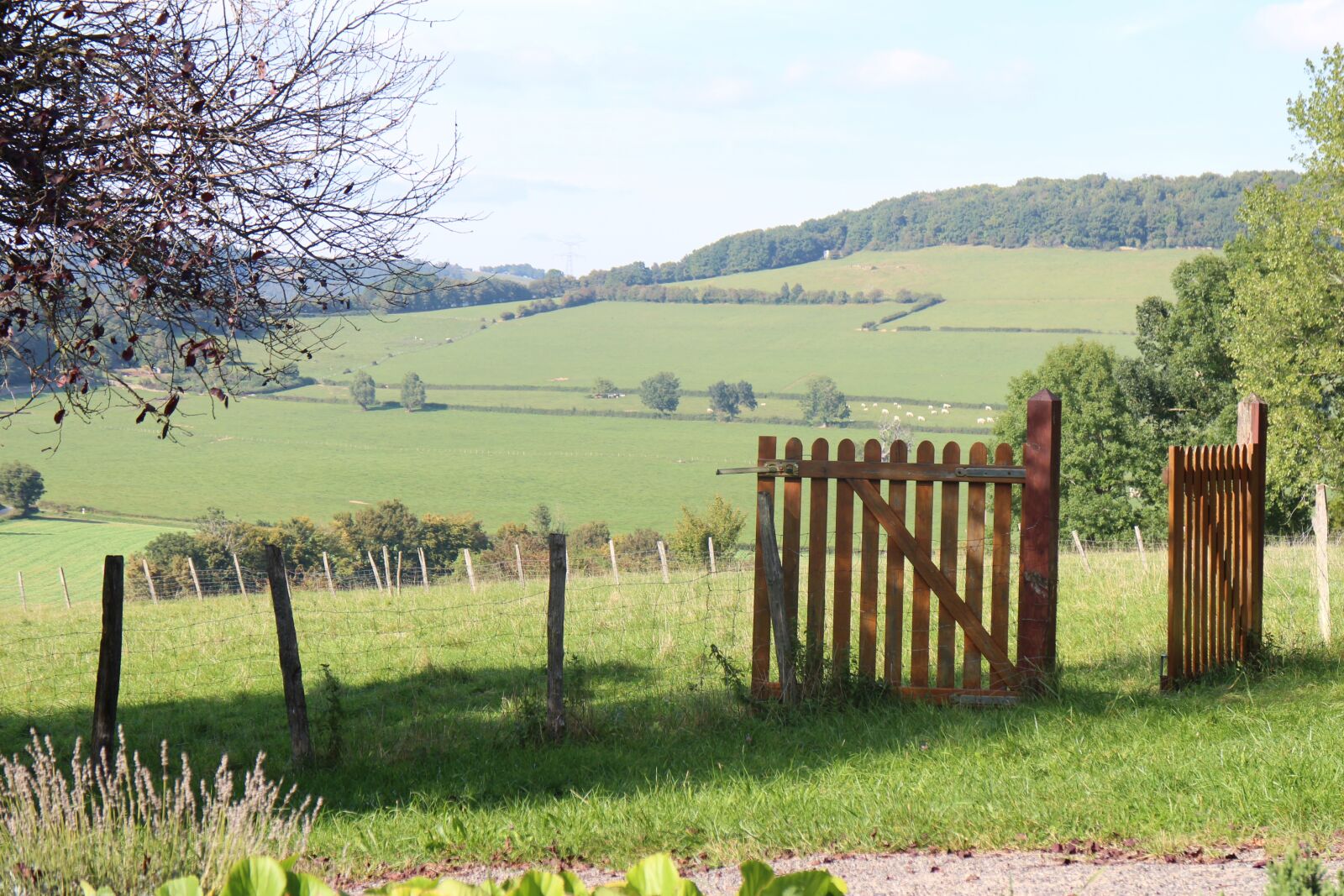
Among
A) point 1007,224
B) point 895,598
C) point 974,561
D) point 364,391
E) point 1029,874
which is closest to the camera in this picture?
point 1029,874

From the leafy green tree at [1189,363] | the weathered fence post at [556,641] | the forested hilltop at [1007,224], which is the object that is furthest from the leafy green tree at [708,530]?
the forested hilltop at [1007,224]

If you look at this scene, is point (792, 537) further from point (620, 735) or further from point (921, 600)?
point (620, 735)

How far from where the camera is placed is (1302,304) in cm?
3094

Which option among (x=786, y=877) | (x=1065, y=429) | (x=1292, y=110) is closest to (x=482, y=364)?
(x=1065, y=429)

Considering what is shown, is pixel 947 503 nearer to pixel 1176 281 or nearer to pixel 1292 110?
pixel 1292 110

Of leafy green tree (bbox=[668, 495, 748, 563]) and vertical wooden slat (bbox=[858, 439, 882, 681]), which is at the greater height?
vertical wooden slat (bbox=[858, 439, 882, 681])

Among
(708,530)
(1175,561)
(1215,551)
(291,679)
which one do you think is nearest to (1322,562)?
(1215,551)

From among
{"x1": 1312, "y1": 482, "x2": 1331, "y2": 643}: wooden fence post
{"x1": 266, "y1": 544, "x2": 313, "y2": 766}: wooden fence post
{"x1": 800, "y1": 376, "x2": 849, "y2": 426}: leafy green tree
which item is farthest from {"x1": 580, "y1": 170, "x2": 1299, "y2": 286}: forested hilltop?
{"x1": 266, "y1": 544, "x2": 313, "y2": 766}: wooden fence post

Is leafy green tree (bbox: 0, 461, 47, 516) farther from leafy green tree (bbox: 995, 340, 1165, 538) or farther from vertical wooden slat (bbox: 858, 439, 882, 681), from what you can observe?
vertical wooden slat (bbox: 858, 439, 882, 681)

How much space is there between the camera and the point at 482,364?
12362 cm

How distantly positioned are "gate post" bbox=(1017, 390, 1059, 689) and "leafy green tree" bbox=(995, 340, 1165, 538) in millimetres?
39274

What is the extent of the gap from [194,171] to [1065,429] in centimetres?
4692

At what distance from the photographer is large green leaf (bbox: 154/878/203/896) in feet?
8.29

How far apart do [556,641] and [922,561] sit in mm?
2596
